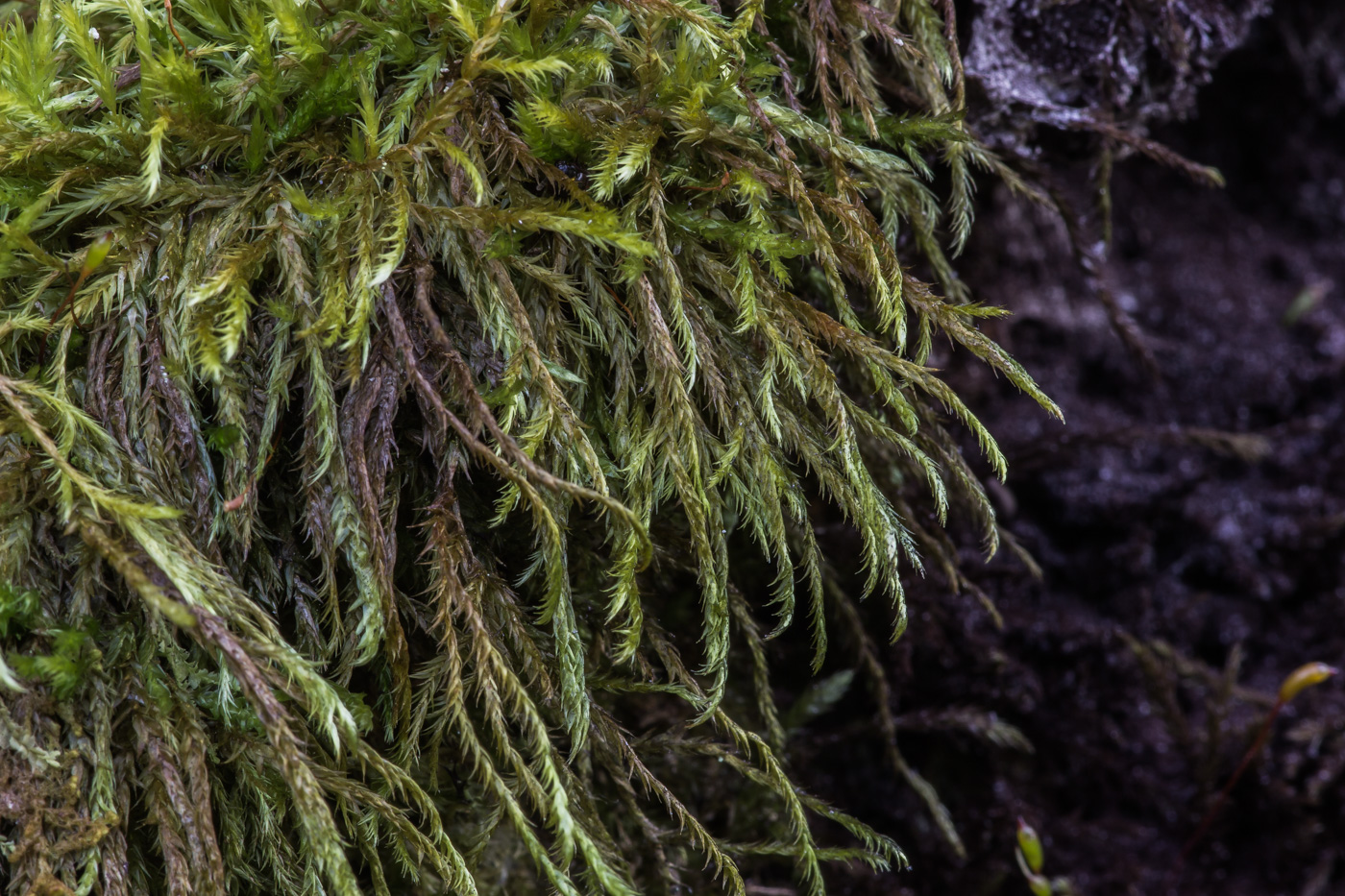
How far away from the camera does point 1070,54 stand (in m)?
1.51

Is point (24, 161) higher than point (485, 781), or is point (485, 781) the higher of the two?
point (24, 161)

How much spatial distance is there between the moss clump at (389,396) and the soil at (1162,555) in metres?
0.54

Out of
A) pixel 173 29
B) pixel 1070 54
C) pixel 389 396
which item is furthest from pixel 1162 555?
pixel 173 29

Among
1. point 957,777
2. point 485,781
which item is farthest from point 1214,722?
point 485,781

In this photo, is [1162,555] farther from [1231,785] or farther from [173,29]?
[173,29]

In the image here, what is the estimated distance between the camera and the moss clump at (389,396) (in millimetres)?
1027

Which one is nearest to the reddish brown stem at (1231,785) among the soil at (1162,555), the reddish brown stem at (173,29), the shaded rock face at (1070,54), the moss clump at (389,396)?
the soil at (1162,555)

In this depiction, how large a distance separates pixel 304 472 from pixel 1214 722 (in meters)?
1.57

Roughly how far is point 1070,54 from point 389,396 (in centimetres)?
125

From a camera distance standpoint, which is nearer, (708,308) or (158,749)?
(158,749)

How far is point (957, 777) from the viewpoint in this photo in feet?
5.56

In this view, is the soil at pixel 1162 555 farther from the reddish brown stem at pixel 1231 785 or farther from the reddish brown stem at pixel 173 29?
the reddish brown stem at pixel 173 29

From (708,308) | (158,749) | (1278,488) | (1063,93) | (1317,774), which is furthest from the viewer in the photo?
(1278,488)

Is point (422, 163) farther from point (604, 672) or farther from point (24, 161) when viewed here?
point (604, 672)
